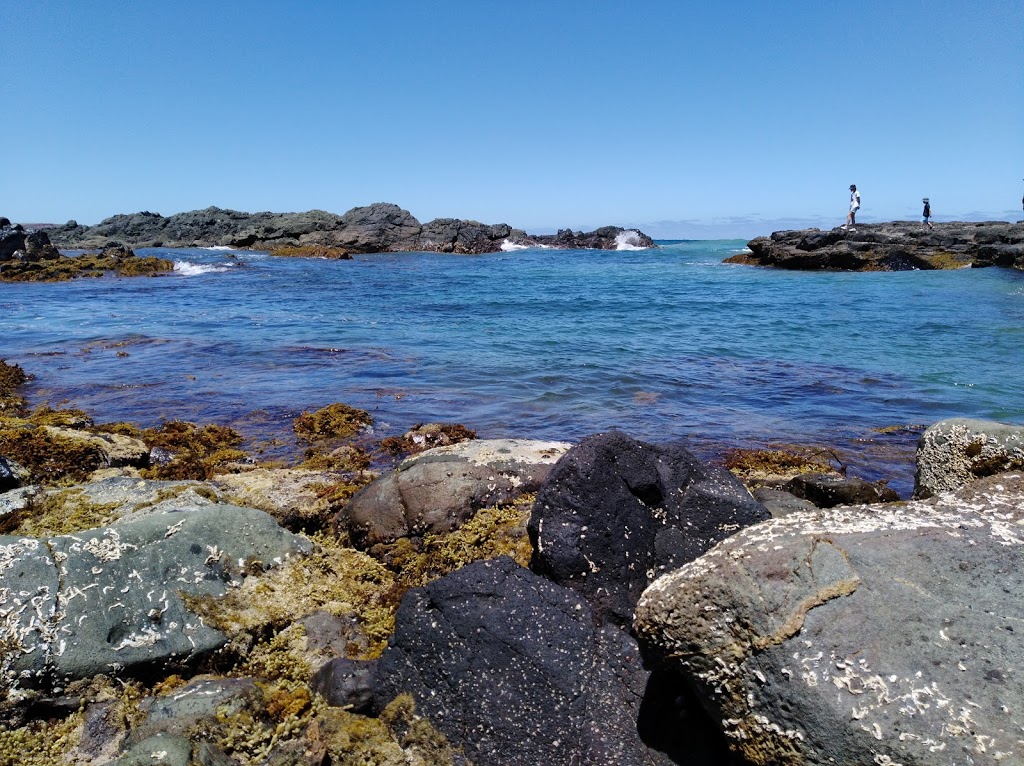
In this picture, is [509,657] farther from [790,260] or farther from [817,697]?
[790,260]

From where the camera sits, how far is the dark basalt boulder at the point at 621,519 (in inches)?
166

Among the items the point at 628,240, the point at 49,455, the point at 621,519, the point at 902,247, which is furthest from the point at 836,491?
the point at 628,240

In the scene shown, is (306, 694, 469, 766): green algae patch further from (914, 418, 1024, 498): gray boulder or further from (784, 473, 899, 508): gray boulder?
(784, 473, 899, 508): gray boulder

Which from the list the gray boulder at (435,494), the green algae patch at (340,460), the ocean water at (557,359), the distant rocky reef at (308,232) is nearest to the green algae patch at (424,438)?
the green algae patch at (340,460)

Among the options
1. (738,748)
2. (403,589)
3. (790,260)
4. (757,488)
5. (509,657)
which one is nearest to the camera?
(738,748)

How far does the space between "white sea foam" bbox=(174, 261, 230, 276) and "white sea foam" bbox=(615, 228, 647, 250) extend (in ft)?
188

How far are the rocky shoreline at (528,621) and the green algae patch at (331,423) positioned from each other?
3.42m

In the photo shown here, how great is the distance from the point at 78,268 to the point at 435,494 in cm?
4266

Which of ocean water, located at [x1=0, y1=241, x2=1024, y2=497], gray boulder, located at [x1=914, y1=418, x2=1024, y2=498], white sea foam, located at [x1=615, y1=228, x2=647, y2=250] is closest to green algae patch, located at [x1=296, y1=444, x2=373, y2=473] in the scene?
ocean water, located at [x1=0, y1=241, x2=1024, y2=497]

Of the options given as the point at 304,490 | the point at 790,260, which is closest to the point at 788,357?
the point at 304,490

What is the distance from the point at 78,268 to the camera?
129ft

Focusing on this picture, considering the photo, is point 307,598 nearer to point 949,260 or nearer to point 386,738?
point 386,738

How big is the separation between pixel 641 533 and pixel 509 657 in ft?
4.21

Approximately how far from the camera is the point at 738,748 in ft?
9.34
